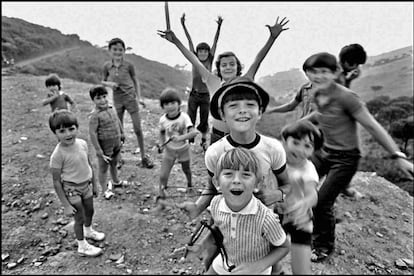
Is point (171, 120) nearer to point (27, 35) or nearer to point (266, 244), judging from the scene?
point (266, 244)

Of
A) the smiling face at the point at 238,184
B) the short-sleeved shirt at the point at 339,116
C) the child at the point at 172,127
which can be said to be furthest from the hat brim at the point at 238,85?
the child at the point at 172,127

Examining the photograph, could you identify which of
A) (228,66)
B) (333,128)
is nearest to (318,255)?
(333,128)

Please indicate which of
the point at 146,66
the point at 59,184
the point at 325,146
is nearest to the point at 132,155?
the point at 59,184

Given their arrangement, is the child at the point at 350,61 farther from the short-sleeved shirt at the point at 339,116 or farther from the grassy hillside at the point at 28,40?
the grassy hillside at the point at 28,40

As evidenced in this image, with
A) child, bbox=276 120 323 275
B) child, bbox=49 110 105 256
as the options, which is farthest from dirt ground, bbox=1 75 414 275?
child, bbox=276 120 323 275

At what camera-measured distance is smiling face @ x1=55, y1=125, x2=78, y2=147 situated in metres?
2.59

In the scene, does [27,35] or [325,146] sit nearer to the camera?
[325,146]

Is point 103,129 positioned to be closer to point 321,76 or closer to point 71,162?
point 71,162

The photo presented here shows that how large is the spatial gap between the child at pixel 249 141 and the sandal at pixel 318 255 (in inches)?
50.8

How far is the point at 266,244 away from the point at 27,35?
79.7ft

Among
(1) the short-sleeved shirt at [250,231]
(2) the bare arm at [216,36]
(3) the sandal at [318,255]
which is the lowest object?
(3) the sandal at [318,255]

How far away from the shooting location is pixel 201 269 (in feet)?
9.13

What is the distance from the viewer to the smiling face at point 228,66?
106 inches

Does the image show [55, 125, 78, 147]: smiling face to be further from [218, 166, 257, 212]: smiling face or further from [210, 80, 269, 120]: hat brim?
[218, 166, 257, 212]: smiling face
